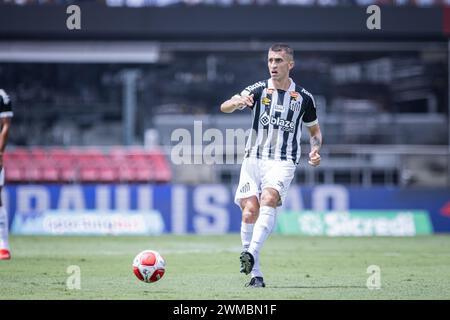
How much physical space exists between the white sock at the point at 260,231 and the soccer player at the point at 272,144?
1 centimetres

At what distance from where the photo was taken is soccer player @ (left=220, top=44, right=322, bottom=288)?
37.6ft

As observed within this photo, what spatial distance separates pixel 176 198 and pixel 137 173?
3.95 feet

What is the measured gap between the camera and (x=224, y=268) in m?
13.8

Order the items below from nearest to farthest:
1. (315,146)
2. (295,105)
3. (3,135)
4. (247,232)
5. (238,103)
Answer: (238,103)
(247,232)
(295,105)
(315,146)
(3,135)

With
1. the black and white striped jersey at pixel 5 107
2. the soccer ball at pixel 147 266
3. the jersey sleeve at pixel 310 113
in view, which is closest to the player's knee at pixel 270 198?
the jersey sleeve at pixel 310 113

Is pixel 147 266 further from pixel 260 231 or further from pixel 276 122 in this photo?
pixel 276 122

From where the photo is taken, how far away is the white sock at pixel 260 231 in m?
11.1

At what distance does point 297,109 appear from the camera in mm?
11789

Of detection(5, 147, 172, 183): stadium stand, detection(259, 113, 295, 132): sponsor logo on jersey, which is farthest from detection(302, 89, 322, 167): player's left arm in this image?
detection(5, 147, 172, 183): stadium stand

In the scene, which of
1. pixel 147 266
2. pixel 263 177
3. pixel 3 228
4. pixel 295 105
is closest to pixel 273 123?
pixel 295 105

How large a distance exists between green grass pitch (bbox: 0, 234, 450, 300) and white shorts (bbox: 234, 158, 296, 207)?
1.10m

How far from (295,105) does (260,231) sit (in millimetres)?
1677

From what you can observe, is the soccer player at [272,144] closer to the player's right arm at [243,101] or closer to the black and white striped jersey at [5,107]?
the player's right arm at [243,101]
